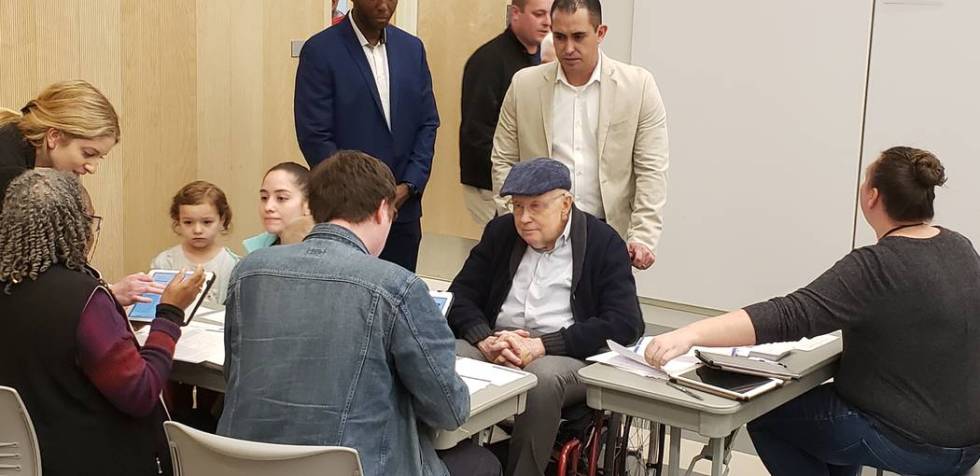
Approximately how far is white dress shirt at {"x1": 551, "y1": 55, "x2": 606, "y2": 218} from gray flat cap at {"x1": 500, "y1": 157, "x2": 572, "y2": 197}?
0.64m

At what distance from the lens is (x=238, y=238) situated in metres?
6.41

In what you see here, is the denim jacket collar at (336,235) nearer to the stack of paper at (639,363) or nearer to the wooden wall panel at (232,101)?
the stack of paper at (639,363)

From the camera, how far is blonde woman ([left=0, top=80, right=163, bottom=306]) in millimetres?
3285

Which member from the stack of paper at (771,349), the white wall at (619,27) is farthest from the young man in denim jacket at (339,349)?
the white wall at (619,27)

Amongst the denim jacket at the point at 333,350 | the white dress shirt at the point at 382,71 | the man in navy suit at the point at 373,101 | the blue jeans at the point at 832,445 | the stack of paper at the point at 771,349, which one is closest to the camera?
the denim jacket at the point at 333,350

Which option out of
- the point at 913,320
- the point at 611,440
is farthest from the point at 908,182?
the point at 611,440

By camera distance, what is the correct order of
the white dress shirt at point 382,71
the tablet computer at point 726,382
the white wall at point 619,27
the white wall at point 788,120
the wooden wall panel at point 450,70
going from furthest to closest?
1. the wooden wall panel at point 450,70
2. the white wall at point 619,27
3. the white wall at point 788,120
4. the white dress shirt at point 382,71
5. the tablet computer at point 726,382

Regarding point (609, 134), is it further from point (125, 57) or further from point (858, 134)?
point (125, 57)

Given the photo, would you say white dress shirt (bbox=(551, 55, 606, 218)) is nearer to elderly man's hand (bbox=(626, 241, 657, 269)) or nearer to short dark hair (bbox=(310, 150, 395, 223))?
elderly man's hand (bbox=(626, 241, 657, 269))

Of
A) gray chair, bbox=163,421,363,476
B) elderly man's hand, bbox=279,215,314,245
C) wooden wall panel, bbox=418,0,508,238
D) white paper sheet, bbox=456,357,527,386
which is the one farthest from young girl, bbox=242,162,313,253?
wooden wall panel, bbox=418,0,508,238

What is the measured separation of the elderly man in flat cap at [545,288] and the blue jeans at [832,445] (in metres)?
0.53

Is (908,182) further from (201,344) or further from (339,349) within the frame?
(201,344)

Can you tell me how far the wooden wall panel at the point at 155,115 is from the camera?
5395mm

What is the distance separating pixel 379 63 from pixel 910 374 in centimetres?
252
